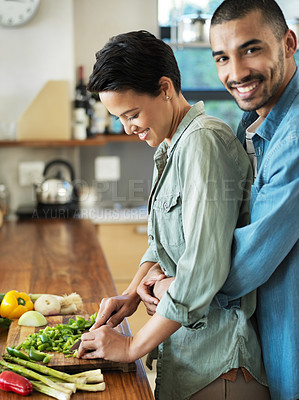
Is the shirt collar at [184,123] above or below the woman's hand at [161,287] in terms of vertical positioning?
above

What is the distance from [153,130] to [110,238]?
7.45 ft

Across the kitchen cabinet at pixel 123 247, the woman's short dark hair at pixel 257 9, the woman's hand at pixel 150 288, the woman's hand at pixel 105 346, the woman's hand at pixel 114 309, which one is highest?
the woman's short dark hair at pixel 257 9

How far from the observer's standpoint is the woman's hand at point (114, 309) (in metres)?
1.39

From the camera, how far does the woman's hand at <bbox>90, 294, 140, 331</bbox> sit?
54.7 inches

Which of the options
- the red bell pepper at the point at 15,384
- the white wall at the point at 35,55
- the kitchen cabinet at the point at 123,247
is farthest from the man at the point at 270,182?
the white wall at the point at 35,55

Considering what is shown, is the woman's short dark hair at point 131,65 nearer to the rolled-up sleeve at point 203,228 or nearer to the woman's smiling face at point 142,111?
the woman's smiling face at point 142,111

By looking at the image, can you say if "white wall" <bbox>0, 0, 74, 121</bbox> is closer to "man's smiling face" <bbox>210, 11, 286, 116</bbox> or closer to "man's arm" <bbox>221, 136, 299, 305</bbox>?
"man's smiling face" <bbox>210, 11, 286, 116</bbox>

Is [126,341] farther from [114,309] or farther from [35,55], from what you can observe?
[35,55]

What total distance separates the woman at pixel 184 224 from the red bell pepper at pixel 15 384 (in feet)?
0.51

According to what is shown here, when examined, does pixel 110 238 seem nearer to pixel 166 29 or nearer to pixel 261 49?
pixel 166 29

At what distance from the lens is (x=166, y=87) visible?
1.26 meters

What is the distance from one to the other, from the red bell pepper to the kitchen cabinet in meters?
2.37

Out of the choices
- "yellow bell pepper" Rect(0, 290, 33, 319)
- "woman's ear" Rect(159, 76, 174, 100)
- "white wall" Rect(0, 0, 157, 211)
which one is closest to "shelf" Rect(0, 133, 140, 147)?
"white wall" Rect(0, 0, 157, 211)

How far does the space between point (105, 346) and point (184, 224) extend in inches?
13.0
